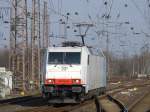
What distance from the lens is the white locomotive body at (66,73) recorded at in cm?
2594

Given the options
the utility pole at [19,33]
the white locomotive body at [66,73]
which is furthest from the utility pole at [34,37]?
the white locomotive body at [66,73]

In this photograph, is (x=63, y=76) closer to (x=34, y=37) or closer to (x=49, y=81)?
(x=49, y=81)

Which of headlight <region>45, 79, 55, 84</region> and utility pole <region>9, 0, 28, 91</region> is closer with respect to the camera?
headlight <region>45, 79, 55, 84</region>

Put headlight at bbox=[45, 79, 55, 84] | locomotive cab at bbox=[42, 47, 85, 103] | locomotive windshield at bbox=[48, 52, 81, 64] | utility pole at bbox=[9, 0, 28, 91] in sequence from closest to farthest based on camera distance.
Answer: locomotive cab at bbox=[42, 47, 85, 103] < headlight at bbox=[45, 79, 55, 84] < locomotive windshield at bbox=[48, 52, 81, 64] < utility pole at bbox=[9, 0, 28, 91]

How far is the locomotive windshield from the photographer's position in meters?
26.8

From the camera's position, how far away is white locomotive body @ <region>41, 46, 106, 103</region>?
1021 inches

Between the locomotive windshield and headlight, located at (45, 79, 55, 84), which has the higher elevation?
the locomotive windshield

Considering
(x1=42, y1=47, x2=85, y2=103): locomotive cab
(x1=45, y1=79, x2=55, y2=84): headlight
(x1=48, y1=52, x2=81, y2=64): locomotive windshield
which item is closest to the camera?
(x1=42, y1=47, x2=85, y2=103): locomotive cab

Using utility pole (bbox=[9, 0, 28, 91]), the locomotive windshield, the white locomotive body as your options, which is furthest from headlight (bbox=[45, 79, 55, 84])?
utility pole (bbox=[9, 0, 28, 91])

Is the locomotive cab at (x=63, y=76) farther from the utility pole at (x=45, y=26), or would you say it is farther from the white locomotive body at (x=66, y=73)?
the utility pole at (x=45, y=26)

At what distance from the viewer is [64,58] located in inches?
1056

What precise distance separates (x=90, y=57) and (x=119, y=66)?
114623 mm

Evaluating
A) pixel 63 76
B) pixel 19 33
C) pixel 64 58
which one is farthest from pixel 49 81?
pixel 19 33

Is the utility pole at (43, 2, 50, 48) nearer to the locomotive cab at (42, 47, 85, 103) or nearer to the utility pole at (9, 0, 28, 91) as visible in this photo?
the utility pole at (9, 0, 28, 91)
